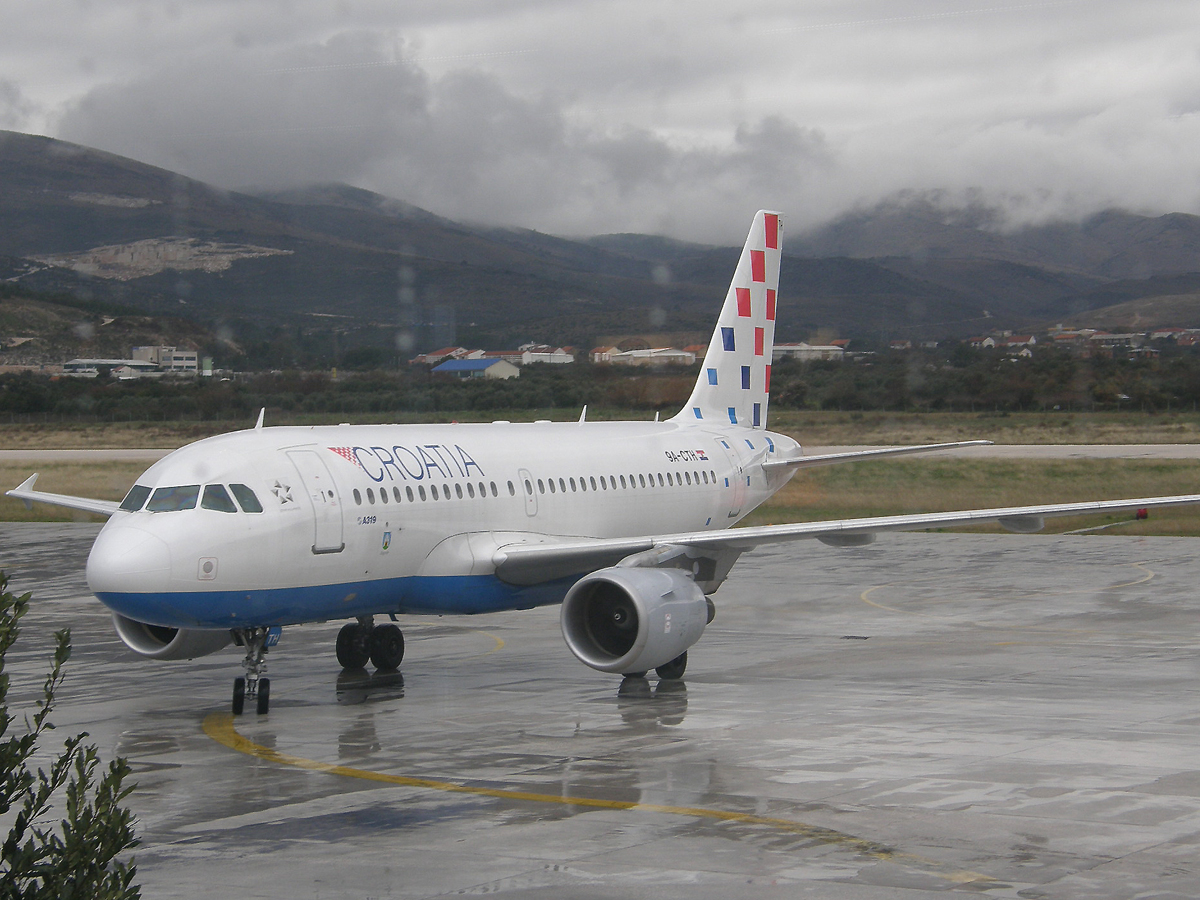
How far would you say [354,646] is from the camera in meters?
22.5

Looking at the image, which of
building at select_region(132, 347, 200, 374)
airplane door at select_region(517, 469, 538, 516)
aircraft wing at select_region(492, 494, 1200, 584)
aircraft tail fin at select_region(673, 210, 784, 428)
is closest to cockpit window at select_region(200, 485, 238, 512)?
aircraft wing at select_region(492, 494, 1200, 584)

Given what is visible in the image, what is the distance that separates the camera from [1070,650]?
23.6 m

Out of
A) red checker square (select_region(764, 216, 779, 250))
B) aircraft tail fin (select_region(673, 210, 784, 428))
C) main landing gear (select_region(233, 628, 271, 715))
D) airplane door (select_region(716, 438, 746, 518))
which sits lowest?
main landing gear (select_region(233, 628, 271, 715))

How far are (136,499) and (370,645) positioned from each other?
5.24m

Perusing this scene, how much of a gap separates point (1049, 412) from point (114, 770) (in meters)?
86.9

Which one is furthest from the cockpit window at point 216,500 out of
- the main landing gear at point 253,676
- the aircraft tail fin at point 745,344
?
the aircraft tail fin at point 745,344

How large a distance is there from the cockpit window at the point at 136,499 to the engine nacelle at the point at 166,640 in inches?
89.0

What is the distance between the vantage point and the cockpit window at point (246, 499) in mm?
18406

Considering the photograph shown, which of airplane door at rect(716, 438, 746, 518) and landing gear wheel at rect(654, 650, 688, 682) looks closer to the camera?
landing gear wheel at rect(654, 650, 688, 682)

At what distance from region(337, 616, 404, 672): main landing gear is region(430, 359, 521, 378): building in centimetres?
5563

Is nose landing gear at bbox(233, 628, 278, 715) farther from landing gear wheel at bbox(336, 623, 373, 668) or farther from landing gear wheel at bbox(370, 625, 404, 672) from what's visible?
landing gear wheel at bbox(370, 625, 404, 672)

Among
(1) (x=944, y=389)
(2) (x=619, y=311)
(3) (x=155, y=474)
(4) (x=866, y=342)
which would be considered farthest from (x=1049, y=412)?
(3) (x=155, y=474)

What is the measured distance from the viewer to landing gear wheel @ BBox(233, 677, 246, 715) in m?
19.1

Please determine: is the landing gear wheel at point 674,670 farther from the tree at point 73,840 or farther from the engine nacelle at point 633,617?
the tree at point 73,840
